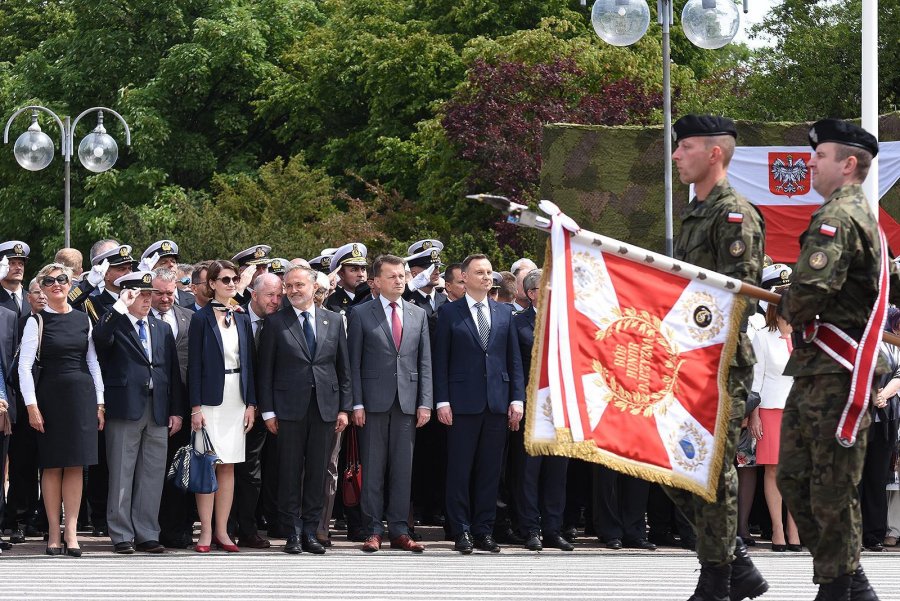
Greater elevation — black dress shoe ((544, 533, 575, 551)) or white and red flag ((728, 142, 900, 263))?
white and red flag ((728, 142, 900, 263))

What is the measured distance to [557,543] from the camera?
12039mm

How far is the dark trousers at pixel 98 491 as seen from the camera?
1260 centimetres

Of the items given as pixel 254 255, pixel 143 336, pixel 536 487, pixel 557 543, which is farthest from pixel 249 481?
pixel 254 255

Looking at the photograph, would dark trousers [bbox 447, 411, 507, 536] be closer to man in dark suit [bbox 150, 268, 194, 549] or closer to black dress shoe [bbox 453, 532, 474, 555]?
black dress shoe [bbox 453, 532, 474, 555]

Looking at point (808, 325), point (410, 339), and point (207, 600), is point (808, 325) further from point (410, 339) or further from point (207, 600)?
point (410, 339)

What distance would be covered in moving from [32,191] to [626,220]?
82.0 feet

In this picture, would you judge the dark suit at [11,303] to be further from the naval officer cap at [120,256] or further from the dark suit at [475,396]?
the dark suit at [475,396]

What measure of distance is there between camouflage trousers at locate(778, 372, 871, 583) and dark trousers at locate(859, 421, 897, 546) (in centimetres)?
570

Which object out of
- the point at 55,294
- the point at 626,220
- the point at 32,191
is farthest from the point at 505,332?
the point at 32,191

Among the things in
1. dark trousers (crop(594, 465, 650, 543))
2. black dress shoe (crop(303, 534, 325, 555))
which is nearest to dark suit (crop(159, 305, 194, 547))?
black dress shoe (crop(303, 534, 325, 555))

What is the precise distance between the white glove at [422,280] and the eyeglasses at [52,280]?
358cm

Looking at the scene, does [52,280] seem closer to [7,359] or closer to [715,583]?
[7,359]

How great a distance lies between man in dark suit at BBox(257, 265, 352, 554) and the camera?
1164 cm

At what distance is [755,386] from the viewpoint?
40.7 ft
